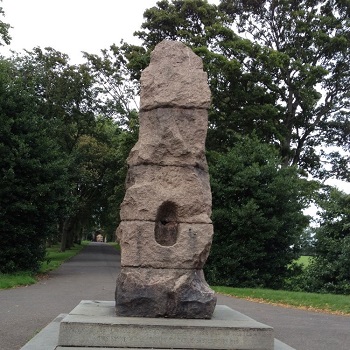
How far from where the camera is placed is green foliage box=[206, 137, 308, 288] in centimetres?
1806

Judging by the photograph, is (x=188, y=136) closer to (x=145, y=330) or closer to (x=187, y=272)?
(x=187, y=272)

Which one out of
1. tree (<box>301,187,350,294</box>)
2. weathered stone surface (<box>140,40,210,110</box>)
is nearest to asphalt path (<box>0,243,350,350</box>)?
weathered stone surface (<box>140,40,210,110</box>)

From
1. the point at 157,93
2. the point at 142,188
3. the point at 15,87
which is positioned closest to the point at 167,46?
the point at 157,93

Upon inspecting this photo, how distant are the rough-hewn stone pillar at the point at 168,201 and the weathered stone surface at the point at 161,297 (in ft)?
0.04

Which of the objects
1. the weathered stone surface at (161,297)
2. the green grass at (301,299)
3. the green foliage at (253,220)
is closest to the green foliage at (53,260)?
the green foliage at (253,220)

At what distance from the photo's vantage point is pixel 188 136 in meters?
7.93

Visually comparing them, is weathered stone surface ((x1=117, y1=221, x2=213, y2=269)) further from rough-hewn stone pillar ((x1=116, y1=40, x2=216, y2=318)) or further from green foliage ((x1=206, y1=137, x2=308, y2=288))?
green foliage ((x1=206, y1=137, x2=308, y2=288))

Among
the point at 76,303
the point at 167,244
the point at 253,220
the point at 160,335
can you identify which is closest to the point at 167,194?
the point at 167,244

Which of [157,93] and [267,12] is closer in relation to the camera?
[157,93]

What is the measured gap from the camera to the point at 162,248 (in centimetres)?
740

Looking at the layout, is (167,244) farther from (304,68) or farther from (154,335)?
(304,68)

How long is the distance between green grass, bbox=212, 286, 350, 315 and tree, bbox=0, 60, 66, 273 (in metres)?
7.05

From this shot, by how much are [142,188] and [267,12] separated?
21834 mm

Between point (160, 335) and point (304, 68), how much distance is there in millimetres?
19883
